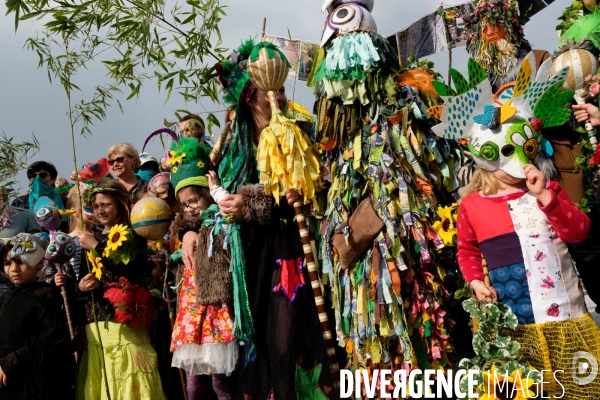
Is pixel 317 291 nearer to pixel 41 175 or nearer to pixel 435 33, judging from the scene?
pixel 41 175

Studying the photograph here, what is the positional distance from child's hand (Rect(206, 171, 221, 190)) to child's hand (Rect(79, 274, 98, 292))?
1.09m

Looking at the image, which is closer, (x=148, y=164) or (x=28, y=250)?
(x=28, y=250)

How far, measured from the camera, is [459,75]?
3.04 meters

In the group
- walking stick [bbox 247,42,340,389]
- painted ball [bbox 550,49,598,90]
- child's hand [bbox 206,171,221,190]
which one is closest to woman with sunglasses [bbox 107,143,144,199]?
child's hand [bbox 206,171,221,190]

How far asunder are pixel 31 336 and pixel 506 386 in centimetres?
321

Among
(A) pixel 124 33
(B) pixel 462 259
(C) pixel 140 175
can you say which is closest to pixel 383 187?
(B) pixel 462 259

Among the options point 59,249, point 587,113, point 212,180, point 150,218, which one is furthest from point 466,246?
point 59,249

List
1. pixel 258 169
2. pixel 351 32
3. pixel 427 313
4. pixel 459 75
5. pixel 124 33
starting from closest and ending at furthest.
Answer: pixel 459 75 → pixel 427 313 → pixel 351 32 → pixel 258 169 → pixel 124 33

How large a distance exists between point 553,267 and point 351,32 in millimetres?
→ 1617

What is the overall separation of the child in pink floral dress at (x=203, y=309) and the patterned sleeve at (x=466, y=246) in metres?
1.46

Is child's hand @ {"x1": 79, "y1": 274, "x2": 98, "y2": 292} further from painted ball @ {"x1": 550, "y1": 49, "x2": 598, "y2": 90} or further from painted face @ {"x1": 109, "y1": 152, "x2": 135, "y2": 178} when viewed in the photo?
painted ball @ {"x1": 550, "y1": 49, "x2": 598, "y2": 90}

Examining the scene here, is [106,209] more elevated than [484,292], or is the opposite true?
[106,209]

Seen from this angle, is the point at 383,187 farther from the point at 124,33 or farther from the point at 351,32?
the point at 124,33

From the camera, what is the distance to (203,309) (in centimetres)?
393
